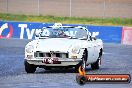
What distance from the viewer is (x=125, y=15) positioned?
52.6 m

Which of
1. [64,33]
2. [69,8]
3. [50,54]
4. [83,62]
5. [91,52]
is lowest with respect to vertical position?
[69,8]

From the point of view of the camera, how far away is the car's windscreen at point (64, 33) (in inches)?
746

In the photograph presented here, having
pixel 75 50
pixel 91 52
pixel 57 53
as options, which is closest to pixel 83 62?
pixel 75 50

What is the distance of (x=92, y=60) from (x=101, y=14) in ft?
109

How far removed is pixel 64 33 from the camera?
19.0 m

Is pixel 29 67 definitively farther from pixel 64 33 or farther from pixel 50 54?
pixel 64 33

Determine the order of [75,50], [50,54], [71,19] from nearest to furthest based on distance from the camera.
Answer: [50,54], [75,50], [71,19]

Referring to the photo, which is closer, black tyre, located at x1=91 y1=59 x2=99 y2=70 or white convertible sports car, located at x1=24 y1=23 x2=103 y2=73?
white convertible sports car, located at x1=24 y1=23 x2=103 y2=73

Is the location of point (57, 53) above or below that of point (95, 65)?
above

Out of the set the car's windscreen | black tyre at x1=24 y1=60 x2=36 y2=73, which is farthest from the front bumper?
the car's windscreen

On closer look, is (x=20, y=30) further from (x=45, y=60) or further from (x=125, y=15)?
(x=45, y=60)

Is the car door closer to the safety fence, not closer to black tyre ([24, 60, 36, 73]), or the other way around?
black tyre ([24, 60, 36, 73])

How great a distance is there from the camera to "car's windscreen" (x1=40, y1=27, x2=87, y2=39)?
746 inches

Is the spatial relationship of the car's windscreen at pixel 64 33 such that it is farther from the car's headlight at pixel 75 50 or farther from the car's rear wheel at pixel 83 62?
the car's headlight at pixel 75 50
